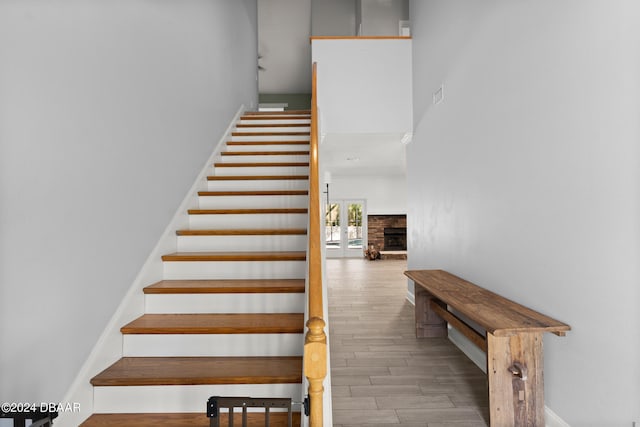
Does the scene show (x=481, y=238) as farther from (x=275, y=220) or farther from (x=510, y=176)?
(x=275, y=220)

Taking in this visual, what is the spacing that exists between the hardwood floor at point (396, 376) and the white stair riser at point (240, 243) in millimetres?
1076

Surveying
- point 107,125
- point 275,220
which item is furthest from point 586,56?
point 107,125

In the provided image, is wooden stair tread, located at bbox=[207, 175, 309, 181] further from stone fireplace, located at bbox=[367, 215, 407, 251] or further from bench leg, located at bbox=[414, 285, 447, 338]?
stone fireplace, located at bbox=[367, 215, 407, 251]

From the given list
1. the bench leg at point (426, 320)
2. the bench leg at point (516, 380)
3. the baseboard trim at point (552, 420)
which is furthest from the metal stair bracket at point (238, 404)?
the bench leg at point (426, 320)

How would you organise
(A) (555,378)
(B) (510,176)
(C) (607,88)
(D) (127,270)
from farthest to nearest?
1. (B) (510,176)
2. (D) (127,270)
3. (A) (555,378)
4. (C) (607,88)

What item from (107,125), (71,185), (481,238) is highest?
(107,125)

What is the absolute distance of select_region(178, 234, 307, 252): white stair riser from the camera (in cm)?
297

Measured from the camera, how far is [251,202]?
3.44 m

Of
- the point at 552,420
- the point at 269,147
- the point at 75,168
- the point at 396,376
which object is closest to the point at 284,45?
the point at 269,147

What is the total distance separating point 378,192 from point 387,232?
4.09 feet

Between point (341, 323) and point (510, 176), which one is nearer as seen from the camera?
point (510, 176)

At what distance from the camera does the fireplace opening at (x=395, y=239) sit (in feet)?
37.2

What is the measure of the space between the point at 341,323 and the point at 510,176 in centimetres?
253

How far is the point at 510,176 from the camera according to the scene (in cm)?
251
